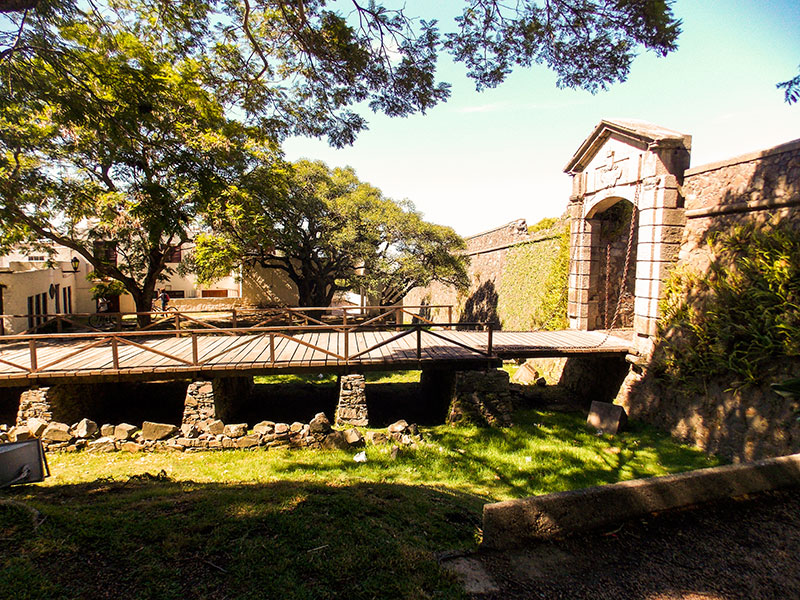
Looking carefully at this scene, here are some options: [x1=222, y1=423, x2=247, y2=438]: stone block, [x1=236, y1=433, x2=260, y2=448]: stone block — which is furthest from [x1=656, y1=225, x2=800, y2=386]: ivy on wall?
[x1=222, y1=423, x2=247, y2=438]: stone block

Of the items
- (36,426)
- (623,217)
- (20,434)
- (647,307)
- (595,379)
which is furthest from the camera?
(623,217)

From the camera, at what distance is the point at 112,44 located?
5621 millimetres

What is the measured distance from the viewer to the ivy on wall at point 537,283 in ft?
39.6

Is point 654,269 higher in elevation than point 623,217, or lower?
lower

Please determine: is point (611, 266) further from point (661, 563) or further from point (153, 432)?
point (153, 432)

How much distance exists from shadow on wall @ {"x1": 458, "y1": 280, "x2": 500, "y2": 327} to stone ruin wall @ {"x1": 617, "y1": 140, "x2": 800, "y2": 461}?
27.7ft

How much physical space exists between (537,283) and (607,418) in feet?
20.5

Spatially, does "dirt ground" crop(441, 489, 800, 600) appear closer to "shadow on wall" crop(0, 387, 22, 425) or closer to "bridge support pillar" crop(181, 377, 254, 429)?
"bridge support pillar" crop(181, 377, 254, 429)

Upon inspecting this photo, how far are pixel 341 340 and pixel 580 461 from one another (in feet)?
19.0

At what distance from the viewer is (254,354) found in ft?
27.7

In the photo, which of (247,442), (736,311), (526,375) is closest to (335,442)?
(247,442)

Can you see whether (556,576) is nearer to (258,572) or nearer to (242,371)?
(258,572)

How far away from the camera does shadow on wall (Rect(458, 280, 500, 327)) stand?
16875 mm

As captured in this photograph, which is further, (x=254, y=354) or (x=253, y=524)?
(x=254, y=354)
